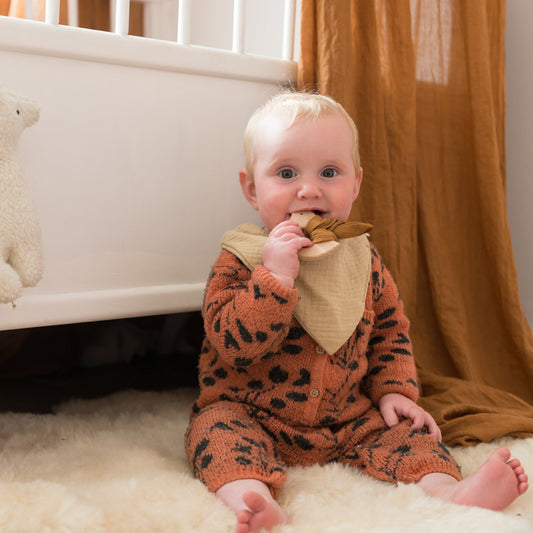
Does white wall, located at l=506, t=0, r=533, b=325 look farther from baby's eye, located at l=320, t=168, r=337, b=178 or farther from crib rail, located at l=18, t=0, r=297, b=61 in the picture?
baby's eye, located at l=320, t=168, r=337, b=178

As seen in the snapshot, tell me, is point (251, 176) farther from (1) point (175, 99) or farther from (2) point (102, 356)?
(2) point (102, 356)

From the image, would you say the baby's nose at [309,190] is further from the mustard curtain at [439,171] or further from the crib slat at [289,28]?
the crib slat at [289,28]

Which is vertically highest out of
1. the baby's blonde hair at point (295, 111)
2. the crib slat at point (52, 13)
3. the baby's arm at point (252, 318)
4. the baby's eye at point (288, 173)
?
the crib slat at point (52, 13)

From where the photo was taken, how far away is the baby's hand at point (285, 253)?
0.87 m

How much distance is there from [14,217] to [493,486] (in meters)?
0.66

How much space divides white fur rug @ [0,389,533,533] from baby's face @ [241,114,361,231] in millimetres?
374

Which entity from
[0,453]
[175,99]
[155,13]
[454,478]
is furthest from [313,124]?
[155,13]

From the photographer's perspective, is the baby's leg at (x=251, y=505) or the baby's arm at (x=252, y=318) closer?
the baby's leg at (x=251, y=505)

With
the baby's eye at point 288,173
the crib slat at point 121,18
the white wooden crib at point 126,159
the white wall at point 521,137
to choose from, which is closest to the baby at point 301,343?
the baby's eye at point 288,173

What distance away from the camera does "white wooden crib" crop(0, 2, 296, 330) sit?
96cm

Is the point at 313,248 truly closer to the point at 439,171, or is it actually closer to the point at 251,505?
the point at 251,505

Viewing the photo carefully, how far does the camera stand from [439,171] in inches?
53.3

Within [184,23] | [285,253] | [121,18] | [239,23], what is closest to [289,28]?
[239,23]

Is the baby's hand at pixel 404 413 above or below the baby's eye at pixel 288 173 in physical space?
below
